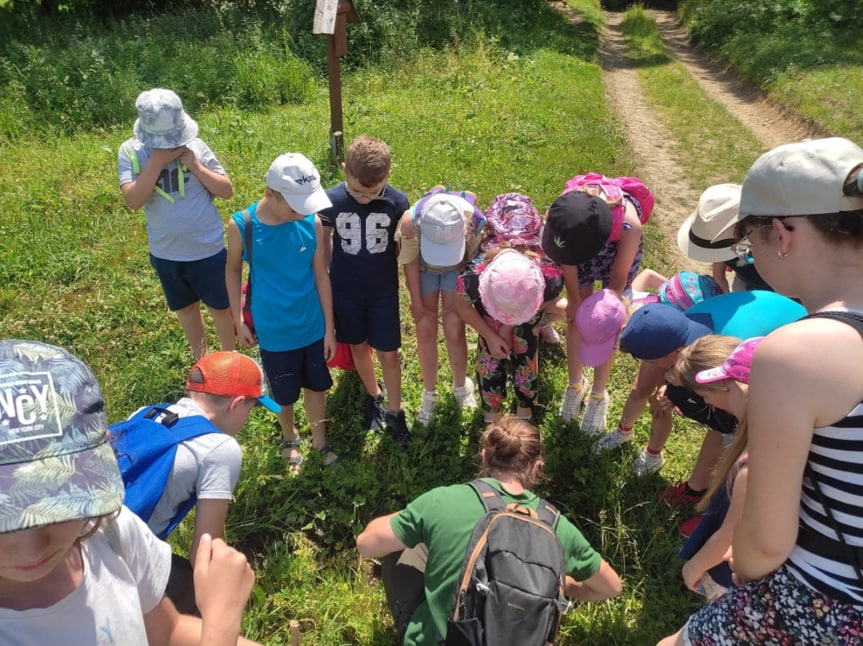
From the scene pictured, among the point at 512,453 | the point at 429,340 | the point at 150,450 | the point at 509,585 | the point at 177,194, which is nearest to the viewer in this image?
the point at 509,585

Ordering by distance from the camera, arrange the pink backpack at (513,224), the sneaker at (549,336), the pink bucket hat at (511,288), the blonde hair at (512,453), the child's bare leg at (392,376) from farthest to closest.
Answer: the sneaker at (549,336), the child's bare leg at (392,376), the pink backpack at (513,224), the pink bucket hat at (511,288), the blonde hair at (512,453)

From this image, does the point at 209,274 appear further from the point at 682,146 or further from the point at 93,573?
the point at 682,146

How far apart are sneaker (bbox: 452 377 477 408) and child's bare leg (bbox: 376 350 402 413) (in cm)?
41

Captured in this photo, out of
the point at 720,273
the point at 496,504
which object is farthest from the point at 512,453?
the point at 720,273

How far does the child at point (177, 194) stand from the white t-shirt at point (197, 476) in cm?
170

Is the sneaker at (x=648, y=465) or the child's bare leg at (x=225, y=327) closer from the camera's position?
Answer: the sneaker at (x=648, y=465)

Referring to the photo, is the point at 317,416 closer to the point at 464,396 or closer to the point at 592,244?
the point at 464,396

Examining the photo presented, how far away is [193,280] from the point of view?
3.46 m

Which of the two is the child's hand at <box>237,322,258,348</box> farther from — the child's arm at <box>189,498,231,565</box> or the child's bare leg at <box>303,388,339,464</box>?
the child's arm at <box>189,498,231,565</box>

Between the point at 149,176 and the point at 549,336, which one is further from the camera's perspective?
the point at 549,336

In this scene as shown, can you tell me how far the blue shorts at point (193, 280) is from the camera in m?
3.41

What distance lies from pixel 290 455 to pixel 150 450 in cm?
149

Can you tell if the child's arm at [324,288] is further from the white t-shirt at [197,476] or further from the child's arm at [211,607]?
the child's arm at [211,607]

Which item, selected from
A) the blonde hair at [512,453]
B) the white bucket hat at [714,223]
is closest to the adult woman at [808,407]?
the blonde hair at [512,453]
